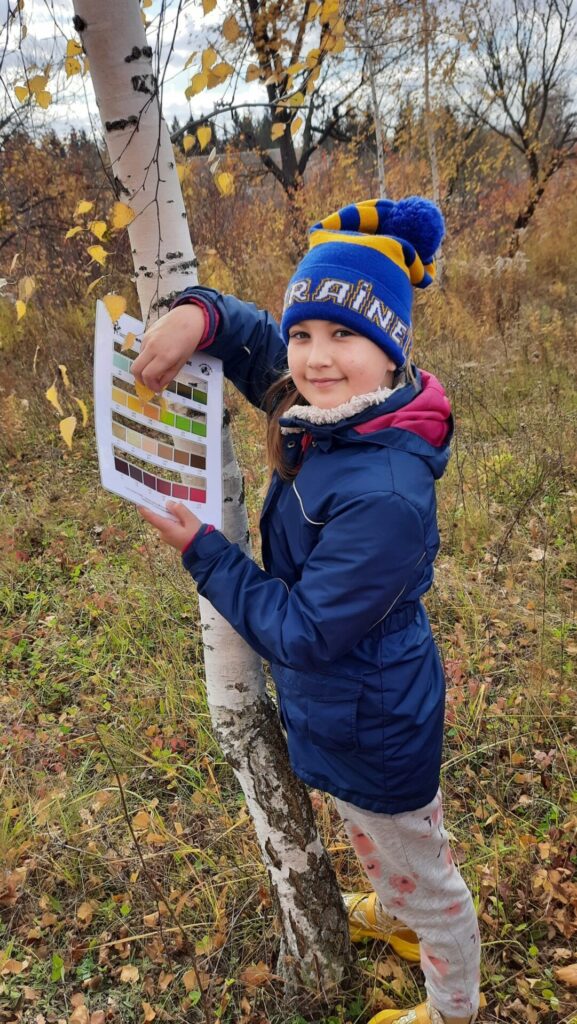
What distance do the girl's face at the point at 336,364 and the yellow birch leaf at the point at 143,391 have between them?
0.33 meters

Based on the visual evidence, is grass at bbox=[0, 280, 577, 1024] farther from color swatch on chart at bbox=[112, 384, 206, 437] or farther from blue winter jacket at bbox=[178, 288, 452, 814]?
color swatch on chart at bbox=[112, 384, 206, 437]

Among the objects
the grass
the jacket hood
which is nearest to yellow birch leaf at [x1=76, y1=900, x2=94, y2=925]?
the grass

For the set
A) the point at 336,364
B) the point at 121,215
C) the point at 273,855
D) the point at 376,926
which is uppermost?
the point at 121,215

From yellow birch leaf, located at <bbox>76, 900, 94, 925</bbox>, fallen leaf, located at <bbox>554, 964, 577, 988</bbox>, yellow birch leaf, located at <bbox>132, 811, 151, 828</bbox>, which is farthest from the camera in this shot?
yellow birch leaf, located at <bbox>132, 811, 151, 828</bbox>

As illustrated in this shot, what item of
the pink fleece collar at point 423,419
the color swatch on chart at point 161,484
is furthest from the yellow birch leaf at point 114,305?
the pink fleece collar at point 423,419

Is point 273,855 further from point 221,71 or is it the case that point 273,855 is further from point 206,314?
point 221,71

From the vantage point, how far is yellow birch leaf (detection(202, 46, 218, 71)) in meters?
1.27

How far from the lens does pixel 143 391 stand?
1.30 metres

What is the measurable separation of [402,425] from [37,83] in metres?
1.03

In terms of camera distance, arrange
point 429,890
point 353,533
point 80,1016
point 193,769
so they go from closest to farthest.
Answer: point 353,533, point 429,890, point 80,1016, point 193,769

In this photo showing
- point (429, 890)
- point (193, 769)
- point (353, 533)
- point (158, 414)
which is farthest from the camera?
point (193, 769)

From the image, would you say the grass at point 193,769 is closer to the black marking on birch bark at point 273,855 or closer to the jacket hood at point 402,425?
the black marking on birch bark at point 273,855

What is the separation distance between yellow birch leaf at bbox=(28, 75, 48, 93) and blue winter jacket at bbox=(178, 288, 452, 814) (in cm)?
50

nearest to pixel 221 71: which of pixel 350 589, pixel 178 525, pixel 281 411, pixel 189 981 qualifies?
pixel 281 411
